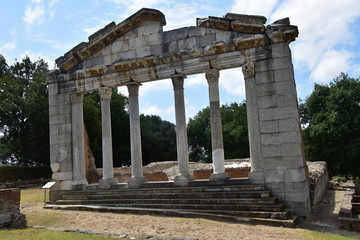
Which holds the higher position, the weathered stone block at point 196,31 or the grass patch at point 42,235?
the weathered stone block at point 196,31

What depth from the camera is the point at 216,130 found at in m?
13.6

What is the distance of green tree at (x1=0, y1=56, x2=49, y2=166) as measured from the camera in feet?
119

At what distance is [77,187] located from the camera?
51.6 ft

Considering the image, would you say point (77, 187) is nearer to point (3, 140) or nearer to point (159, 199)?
point (159, 199)

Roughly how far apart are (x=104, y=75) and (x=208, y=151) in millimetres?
36852

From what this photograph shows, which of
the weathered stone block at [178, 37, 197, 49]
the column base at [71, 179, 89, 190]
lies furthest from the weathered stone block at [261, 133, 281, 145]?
the column base at [71, 179, 89, 190]

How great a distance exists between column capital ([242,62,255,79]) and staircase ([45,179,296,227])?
3998 millimetres

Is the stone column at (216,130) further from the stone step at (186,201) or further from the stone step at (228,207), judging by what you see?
the stone step at (228,207)

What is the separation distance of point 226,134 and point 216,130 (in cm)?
3389

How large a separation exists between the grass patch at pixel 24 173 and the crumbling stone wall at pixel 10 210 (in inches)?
1088

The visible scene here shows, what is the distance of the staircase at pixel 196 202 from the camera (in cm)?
1143

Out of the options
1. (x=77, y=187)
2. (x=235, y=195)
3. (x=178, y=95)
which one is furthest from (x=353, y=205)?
(x=77, y=187)

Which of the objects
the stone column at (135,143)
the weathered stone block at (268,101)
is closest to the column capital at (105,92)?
the stone column at (135,143)

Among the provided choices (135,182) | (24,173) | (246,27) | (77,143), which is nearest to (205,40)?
(246,27)
